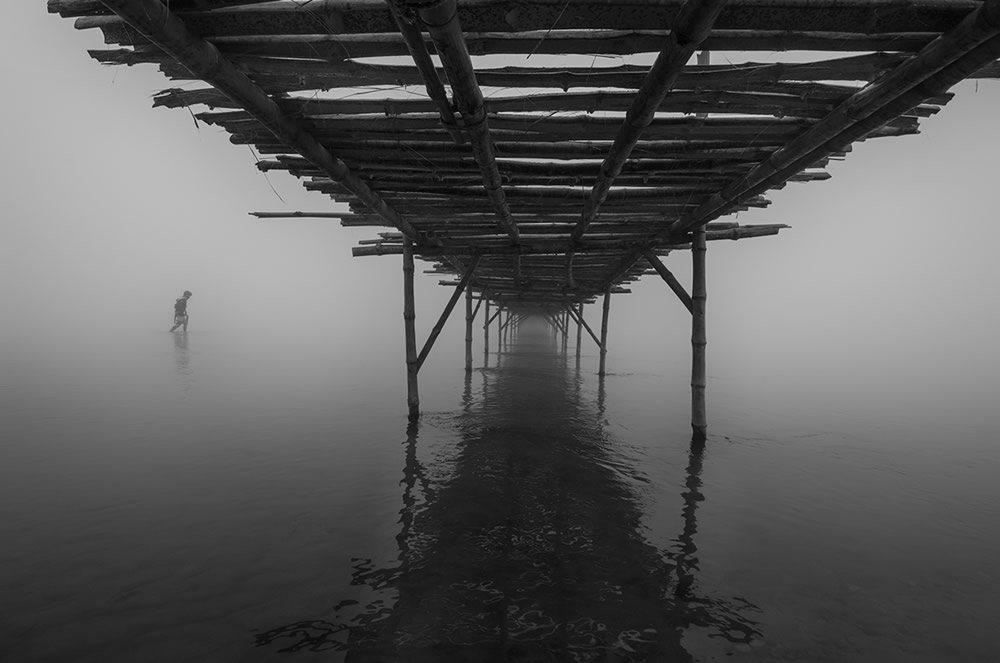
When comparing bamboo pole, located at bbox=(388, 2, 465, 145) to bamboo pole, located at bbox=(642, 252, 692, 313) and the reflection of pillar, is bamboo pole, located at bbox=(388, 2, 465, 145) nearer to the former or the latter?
the reflection of pillar

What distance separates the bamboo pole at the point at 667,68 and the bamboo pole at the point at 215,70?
10.0 ft

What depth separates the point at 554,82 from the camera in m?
3.63

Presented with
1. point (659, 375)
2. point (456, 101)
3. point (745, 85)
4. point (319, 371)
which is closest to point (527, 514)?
point (456, 101)

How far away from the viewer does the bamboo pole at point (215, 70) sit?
260cm

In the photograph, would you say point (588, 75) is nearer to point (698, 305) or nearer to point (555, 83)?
point (555, 83)

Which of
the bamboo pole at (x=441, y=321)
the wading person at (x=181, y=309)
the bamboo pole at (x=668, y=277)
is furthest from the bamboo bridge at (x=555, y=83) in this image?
the wading person at (x=181, y=309)

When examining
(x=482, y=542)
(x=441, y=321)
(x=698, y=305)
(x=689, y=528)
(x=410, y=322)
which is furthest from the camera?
(x=441, y=321)

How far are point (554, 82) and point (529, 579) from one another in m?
3.93

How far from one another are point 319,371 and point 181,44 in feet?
57.5

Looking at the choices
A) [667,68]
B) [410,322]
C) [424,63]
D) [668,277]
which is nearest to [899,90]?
Answer: [667,68]

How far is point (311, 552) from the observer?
389cm

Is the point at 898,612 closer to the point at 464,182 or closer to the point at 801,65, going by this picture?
the point at 801,65

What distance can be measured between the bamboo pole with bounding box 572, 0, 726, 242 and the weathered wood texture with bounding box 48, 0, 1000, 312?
15mm

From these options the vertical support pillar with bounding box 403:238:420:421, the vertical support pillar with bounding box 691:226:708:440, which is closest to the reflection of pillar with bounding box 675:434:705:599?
the vertical support pillar with bounding box 691:226:708:440
